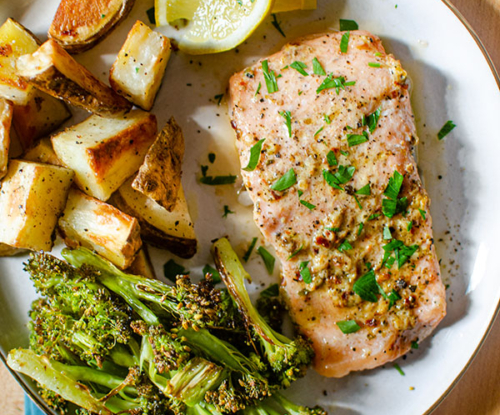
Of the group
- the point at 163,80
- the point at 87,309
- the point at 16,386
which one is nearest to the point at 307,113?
the point at 163,80

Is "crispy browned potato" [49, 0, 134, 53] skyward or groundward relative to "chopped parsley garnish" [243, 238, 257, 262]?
skyward

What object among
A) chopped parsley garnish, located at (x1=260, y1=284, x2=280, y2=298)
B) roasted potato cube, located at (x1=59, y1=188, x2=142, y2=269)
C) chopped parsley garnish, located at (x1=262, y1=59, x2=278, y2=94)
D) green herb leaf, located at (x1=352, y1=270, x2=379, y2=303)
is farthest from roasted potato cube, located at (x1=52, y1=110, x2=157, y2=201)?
green herb leaf, located at (x1=352, y1=270, x2=379, y2=303)

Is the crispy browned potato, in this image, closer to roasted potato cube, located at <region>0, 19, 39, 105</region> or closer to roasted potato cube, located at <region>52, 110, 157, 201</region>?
roasted potato cube, located at <region>0, 19, 39, 105</region>

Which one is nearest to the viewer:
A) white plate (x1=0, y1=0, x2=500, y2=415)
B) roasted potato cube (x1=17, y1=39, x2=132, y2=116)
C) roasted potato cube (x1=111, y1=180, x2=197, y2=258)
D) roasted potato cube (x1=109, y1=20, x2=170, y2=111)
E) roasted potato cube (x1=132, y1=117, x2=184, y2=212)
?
roasted potato cube (x1=17, y1=39, x2=132, y2=116)

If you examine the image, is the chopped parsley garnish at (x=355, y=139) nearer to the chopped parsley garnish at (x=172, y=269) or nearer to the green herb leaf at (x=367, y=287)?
the green herb leaf at (x=367, y=287)

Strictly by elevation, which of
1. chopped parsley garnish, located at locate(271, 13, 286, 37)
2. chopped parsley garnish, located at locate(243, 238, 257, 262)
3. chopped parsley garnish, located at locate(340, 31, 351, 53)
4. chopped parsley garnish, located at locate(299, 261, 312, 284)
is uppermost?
chopped parsley garnish, located at locate(340, 31, 351, 53)

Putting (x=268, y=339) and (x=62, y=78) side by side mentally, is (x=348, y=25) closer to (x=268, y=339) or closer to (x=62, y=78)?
(x=62, y=78)

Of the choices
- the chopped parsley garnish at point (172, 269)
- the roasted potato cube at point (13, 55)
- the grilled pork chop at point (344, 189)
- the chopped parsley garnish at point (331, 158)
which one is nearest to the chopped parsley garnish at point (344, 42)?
the grilled pork chop at point (344, 189)
